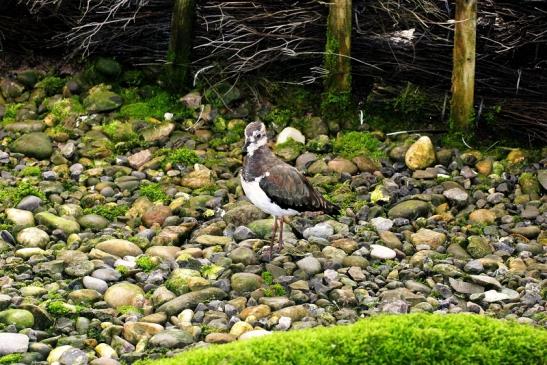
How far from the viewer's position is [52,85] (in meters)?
10.2

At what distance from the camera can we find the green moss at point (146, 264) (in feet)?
22.4

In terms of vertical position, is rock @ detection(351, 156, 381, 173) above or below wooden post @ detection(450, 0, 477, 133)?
below

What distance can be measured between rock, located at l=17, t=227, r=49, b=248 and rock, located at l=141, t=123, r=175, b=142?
2.19 metres

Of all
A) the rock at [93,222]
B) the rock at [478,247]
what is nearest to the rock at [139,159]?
the rock at [93,222]

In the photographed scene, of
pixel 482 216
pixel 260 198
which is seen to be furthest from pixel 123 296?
pixel 482 216

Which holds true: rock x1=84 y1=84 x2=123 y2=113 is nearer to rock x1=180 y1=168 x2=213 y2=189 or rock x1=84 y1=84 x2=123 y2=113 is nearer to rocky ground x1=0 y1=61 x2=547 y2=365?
rocky ground x1=0 y1=61 x2=547 y2=365

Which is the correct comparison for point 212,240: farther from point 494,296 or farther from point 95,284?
point 494,296

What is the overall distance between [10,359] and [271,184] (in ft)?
7.78

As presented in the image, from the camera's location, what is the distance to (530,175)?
27.5 ft

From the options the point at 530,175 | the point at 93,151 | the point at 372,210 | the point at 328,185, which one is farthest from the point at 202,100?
the point at 530,175

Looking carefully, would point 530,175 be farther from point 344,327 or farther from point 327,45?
point 344,327

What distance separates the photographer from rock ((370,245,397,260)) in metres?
7.10

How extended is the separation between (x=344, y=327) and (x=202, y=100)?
5.44 meters

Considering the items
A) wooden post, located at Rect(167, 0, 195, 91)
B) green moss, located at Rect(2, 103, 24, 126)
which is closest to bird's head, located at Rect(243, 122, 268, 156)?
wooden post, located at Rect(167, 0, 195, 91)
